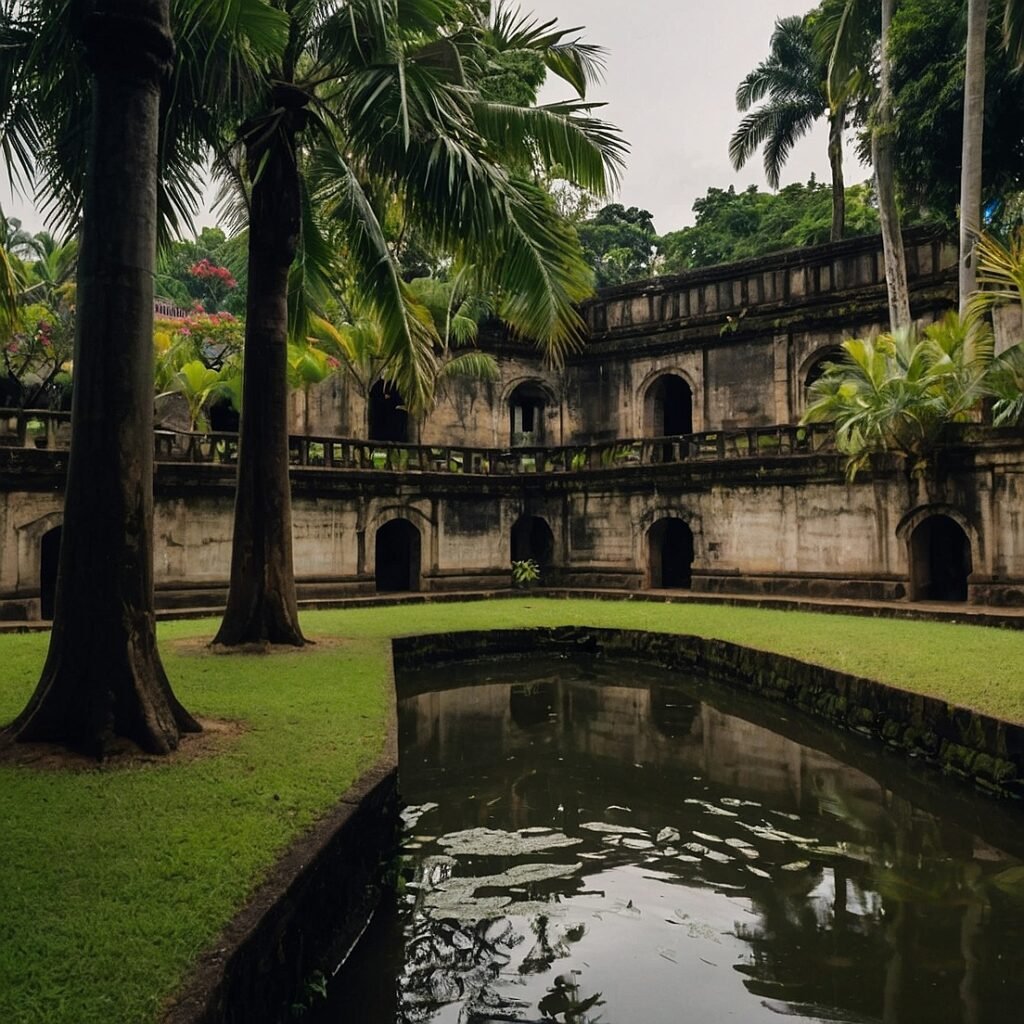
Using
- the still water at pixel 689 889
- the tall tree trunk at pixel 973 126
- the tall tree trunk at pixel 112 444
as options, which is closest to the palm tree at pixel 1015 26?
the tall tree trunk at pixel 973 126

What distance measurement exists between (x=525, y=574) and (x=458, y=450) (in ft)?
9.99

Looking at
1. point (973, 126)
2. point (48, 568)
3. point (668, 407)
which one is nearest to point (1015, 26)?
point (973, 126)

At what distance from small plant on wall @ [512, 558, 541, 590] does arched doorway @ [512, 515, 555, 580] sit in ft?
3.16

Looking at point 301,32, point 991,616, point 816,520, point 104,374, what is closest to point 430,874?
point 104,374

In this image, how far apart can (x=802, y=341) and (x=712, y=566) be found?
6006 millimetres

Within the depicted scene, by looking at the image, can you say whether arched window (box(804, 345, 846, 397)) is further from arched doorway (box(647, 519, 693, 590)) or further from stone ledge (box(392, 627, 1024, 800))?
stone ledge (box(392, 627, 1024, 800))

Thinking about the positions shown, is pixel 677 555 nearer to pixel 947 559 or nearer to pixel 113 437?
pixel 947 559

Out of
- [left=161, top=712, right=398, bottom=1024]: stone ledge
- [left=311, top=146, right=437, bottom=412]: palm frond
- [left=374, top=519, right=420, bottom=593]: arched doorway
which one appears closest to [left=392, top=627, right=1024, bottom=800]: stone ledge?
[left=311, top=146, right=437, bottom=412]: palm frond

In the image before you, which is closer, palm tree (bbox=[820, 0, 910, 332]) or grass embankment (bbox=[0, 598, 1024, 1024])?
grass embankment (bbox=[0, 598, 1024, 1024])

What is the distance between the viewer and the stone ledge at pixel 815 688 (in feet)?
19.8

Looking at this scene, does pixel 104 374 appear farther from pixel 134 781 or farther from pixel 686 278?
pixel 686 278

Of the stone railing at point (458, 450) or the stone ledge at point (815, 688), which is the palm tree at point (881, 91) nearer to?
the stone railing at point (458, 450)

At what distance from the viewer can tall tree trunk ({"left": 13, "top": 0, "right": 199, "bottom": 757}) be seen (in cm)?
509

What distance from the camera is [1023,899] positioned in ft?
14.8
